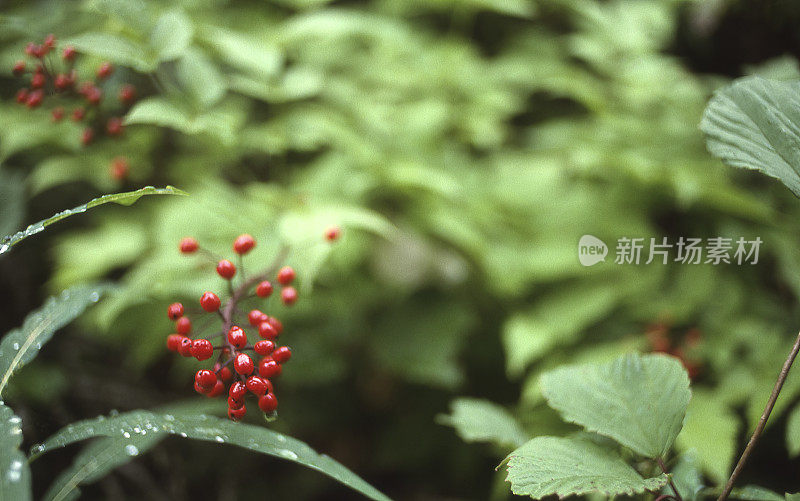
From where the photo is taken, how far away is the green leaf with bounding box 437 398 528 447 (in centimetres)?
96

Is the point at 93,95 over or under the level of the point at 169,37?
under

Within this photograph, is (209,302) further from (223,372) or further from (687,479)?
(687,479)

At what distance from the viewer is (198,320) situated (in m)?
1.41

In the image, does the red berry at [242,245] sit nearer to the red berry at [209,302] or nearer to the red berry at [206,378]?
the red berry at [209,302]

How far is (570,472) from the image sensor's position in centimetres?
73

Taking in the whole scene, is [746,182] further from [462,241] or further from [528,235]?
[462,241]

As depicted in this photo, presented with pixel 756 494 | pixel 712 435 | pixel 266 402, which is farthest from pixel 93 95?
pixel 712 435

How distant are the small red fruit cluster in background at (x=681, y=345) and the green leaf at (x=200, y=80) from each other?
1438mm

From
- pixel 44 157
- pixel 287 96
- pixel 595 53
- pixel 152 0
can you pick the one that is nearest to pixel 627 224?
pixel 595 53

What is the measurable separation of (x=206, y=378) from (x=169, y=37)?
34.7 inches

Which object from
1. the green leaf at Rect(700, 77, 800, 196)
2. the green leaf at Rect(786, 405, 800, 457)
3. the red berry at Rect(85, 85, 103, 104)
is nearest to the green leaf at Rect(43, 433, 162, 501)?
the red berry at Rect(85, 85, 103, 104)

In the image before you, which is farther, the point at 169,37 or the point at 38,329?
the point at 169,37

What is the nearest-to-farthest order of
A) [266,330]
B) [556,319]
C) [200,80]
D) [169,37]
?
[266,330] < [169,37] < [200,80] < [556,319]

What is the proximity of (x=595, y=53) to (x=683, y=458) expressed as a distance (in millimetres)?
1562
